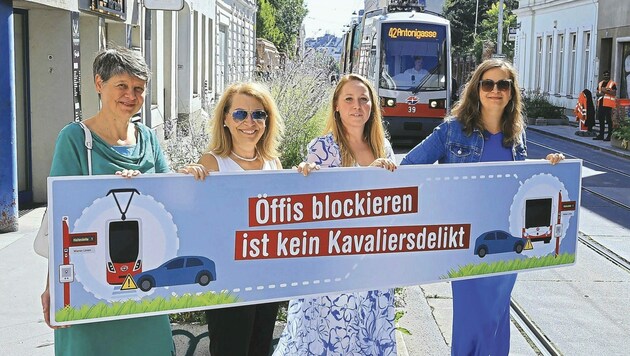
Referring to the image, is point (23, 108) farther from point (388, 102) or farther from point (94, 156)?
point (388, 102)

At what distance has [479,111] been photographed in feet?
15.5

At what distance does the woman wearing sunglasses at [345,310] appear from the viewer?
418 centimetres

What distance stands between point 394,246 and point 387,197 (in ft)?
0.85

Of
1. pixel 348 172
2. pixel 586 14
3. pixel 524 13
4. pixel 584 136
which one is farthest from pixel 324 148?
pixel 524 13

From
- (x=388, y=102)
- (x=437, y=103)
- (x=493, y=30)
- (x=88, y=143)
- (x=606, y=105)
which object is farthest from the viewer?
(x=493, y=30)

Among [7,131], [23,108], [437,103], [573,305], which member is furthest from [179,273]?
[437,103]

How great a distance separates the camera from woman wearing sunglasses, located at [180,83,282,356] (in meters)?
4.03

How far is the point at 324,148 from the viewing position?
433cm

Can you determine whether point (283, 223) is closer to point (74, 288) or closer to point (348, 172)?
point (348, 172)

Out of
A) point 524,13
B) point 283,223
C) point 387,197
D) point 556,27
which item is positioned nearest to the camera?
point 283,223

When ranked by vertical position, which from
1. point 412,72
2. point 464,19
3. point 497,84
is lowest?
point 497,84

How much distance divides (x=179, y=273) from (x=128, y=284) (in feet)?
0.81

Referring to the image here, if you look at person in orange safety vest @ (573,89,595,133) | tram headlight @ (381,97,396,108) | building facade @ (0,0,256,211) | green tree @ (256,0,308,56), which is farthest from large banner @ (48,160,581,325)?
green tree @ (256,0,308,56)

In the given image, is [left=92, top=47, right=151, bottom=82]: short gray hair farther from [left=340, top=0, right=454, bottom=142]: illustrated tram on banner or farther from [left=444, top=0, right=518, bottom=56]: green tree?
[left=444, top=0, right=518, bottom=56]: green tree
